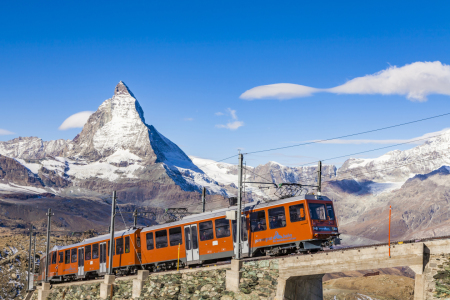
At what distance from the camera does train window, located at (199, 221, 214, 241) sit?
107 ft

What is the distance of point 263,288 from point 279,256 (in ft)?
7.99

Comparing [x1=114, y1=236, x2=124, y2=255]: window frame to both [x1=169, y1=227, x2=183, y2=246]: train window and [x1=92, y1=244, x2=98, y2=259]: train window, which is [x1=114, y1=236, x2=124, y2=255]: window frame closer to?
[x1=92, y1=244, x2=98, y2=259]: train window

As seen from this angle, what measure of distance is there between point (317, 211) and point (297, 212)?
1269 millimetres

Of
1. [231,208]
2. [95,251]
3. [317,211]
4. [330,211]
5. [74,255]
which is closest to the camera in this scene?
[317,211]

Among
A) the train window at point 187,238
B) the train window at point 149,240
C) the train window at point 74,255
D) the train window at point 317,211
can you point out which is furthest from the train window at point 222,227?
the train window at point 74,255

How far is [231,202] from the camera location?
36281 mm

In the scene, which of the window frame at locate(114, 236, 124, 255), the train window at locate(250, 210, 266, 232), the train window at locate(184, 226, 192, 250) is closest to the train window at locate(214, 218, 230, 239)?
the train window at locate(250, 210, 266, 232)

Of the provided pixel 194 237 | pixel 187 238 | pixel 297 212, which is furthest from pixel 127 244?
pixel 297 212

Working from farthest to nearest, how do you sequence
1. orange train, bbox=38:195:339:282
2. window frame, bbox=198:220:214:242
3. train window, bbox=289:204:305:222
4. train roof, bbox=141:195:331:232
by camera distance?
window frame, bbox=198:220:214:242 → train roof, bbox=141:195:331:232 → orange train, bbox=38:195:339:282 → train window, bbox=289:204:305:222

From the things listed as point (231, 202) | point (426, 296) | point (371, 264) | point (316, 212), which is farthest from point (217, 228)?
point (426, 296)

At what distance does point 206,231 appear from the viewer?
108 feet

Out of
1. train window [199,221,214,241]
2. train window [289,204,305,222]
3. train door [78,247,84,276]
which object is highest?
train window [289,204,305,222]

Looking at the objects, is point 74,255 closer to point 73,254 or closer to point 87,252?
point 73,254

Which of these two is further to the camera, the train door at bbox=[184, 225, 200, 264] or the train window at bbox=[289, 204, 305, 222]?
the train door at bbox=[184, 225, 200, 264]
